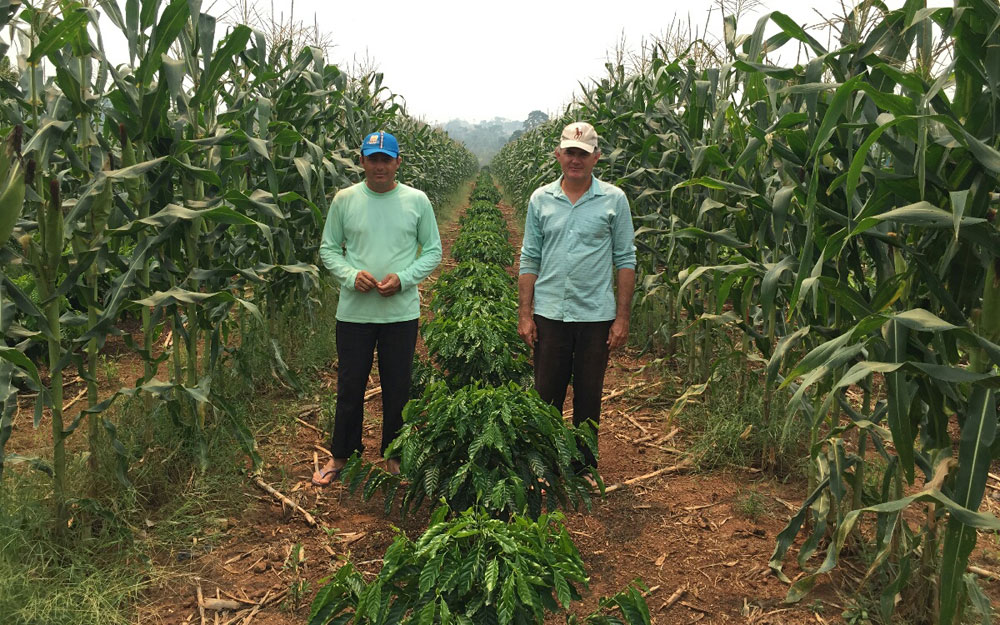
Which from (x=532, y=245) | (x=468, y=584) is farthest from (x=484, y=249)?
(x=468, y=584)

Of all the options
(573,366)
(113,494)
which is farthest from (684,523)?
(113,494)

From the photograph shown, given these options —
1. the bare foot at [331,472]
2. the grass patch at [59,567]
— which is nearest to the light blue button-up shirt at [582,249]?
the bare foot at [331,472]

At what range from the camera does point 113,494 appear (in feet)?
11.9

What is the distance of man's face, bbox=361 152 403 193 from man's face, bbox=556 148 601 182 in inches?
38.0

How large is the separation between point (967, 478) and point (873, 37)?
1608mm

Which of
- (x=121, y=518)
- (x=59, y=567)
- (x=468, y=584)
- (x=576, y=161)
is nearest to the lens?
(x=468, y=584)

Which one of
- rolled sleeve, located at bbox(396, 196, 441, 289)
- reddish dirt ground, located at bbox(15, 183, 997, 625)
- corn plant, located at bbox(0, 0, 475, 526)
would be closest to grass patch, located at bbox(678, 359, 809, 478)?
reddish dirt ground, located at bbox(15, 183, 997, 625)

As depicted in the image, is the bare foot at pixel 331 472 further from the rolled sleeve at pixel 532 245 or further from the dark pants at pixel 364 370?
the rolled sleeve at pixel 532 245

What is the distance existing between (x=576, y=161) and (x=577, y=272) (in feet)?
2.04

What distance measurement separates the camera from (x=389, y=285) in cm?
403

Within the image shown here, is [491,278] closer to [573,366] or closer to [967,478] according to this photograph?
[573,366]

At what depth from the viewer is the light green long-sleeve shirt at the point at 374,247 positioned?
163 inches

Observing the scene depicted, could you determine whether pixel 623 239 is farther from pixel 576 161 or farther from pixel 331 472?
pixel 331 472

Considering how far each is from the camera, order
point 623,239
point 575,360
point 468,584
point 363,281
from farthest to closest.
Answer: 1. point 575,360
2. point 623,239
3. point 363,281
4. point 468,584
